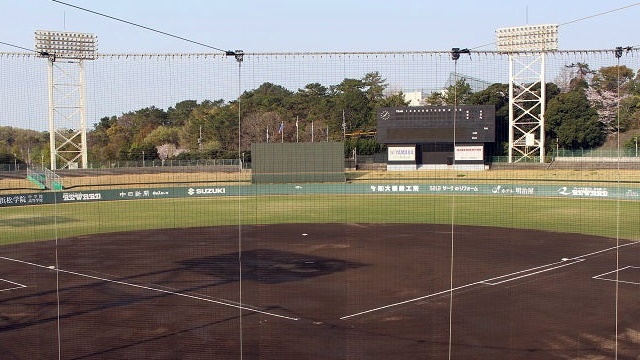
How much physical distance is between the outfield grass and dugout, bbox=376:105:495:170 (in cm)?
614

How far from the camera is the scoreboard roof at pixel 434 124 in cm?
4381

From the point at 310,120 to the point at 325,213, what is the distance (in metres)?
22.5

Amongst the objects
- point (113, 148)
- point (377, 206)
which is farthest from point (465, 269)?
point (113, 148)

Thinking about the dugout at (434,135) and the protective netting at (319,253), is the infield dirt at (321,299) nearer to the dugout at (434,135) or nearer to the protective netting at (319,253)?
the protective netting at (319,253)

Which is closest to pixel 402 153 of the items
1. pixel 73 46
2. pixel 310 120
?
pixel 310 120

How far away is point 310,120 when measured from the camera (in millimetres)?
54562

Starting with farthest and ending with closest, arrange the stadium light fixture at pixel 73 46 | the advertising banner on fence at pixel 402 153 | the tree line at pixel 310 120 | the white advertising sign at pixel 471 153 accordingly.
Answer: the advertising banner on fence at pixel 402 153, the white advertising sign at pixel 471 153, the tree line at pixel 310 120, the stadium light fixture at pixel 73 46

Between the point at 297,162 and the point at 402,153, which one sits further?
the point at 402,153

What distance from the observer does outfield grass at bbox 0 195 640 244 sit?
1080 inches

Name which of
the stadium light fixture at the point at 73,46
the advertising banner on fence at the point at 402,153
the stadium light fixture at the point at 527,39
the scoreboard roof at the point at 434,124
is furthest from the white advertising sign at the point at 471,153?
the stadium light fixture at the point at 73,46

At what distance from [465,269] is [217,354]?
9.62 metres

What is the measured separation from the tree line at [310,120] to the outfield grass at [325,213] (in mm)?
3308

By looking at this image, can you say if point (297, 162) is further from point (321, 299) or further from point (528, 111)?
point (321, 299)

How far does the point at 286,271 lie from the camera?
58.5 feet
